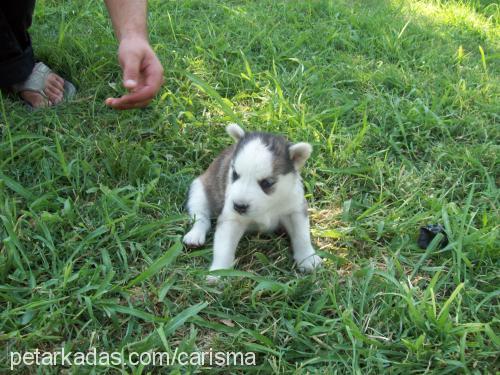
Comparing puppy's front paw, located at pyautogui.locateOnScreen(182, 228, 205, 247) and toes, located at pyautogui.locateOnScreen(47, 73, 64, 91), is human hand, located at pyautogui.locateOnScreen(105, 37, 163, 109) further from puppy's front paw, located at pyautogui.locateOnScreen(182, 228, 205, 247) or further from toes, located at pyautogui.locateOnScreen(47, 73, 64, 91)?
toes, located at pyautogui.locateOnScreen(47, 73, 64, 91)

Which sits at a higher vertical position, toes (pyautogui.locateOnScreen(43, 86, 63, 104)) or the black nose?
the black nose

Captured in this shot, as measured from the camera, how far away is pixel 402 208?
13.2 feet

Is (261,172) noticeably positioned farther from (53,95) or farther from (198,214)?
(53,95)

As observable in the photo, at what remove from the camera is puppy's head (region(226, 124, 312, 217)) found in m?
3.45

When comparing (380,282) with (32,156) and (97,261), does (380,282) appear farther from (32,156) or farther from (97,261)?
(32,156)

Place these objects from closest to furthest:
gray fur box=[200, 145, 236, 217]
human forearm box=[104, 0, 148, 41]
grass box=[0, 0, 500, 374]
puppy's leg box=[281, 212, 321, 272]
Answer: grass box=[0, 0, 500, 374] → puppy's leg box=[281, 212, 321, 272] → gray fur box=[200, 145, 236, 217] → human forearm box=[104, 0, 148, 41]

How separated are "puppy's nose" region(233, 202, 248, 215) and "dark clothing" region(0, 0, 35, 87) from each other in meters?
2.81

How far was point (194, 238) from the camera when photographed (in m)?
3.68

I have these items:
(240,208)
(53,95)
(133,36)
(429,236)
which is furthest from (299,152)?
(53,95)

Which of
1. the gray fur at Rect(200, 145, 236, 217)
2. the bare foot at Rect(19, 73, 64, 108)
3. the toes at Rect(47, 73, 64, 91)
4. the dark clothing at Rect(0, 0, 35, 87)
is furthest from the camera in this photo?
the toes at Rect(47, 73, 64, 91)

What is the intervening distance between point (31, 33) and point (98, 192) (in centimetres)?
299

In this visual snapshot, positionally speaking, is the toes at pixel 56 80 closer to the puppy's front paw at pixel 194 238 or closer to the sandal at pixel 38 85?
the sandal at pixel 38 85

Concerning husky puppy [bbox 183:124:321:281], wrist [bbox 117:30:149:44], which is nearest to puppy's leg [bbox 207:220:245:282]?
husky puppy [bbox 183:124:321:281]

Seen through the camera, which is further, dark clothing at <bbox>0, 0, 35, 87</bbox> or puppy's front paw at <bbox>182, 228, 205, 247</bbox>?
dark clothing at <bbox>0, 0, 35, 87</bbox>
